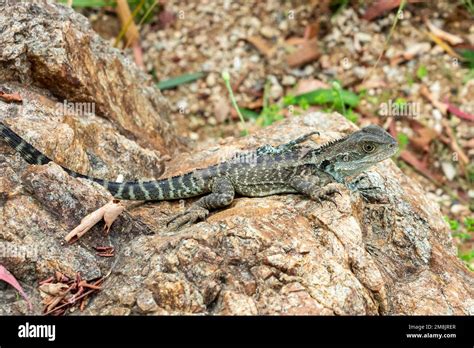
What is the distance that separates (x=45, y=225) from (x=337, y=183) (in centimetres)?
320

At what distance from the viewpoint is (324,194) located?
6.97m

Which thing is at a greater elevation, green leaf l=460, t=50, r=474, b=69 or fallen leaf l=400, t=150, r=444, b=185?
green leaf l=460, t=50, r=474, b=69

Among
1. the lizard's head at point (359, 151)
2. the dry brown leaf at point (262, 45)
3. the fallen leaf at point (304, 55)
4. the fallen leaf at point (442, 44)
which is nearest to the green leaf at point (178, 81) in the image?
the dry brown leaf at point (262, 45)

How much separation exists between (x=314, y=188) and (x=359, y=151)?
0.77 metres

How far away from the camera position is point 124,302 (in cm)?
563

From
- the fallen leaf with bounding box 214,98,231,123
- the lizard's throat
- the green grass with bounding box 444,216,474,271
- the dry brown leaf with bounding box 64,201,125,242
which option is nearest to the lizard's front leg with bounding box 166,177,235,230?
the dry brown leaf with bounding box 64,201,125,242

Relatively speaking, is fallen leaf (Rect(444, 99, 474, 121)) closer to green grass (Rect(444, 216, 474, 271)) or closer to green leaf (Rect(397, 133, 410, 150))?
green leaf (Rect(397, 133, 410, 150))

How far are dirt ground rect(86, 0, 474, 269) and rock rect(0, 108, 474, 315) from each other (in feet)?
15.4

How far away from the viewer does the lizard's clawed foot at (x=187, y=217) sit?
23.0 ft

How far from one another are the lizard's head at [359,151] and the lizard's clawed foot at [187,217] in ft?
5.20

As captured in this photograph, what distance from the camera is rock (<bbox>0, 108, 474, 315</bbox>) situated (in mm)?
5695

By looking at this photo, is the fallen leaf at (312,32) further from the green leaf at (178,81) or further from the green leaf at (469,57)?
the green leaf at (469,57)

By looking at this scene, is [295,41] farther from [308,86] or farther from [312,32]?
[308,86]
